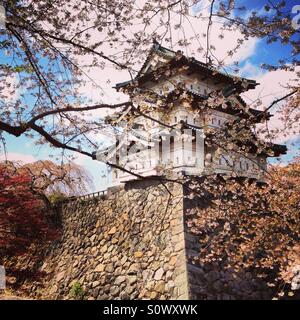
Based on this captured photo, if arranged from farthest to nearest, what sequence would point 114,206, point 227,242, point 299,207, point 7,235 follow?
1. point 114,206
2. point 7,235
3. point 227,242
4. point 299,207

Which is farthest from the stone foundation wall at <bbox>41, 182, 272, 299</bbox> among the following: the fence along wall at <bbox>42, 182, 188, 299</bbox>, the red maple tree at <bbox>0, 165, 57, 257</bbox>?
the red maple tree at <bbox>0, 165, 57, 257</bbox>

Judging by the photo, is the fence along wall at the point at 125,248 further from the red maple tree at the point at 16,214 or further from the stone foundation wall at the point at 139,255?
the red maple tree at the point at 16,214

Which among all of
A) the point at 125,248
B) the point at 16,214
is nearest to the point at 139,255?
the point at 125,248

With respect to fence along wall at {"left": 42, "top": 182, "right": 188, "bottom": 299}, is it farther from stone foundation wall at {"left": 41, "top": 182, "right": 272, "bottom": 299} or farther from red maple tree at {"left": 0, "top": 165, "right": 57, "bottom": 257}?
red maple tree at {"left": 0, "top": 165, "right": 57, "bottom": 257}

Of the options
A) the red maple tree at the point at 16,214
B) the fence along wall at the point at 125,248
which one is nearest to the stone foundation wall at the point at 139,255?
the fence along wall at the point at 125,248

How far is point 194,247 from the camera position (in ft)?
27.2

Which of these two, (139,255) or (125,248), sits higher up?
(125,248)

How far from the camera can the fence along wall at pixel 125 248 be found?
8.20 m

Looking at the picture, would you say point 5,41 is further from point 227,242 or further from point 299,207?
point 227,242

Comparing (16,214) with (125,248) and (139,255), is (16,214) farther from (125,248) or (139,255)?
(139,255)

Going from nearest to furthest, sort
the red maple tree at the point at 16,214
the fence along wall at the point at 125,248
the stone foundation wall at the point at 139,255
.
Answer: the stone foundation wall at the point at 139,255 < the fence along wall at the point at 125,248 < the red maple tree at the point at 16,214

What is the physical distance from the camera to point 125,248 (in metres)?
9.45

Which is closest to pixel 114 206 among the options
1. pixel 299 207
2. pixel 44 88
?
pixel 299 207
